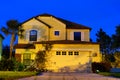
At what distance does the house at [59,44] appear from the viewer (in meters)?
42.2

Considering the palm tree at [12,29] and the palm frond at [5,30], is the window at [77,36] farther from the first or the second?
the palm frond at [5,30]

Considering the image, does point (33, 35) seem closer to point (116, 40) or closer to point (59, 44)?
point (59, 44)

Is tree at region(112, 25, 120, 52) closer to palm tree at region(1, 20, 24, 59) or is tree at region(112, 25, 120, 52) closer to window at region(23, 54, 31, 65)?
palm tree at region(1, 20, 24, 59)

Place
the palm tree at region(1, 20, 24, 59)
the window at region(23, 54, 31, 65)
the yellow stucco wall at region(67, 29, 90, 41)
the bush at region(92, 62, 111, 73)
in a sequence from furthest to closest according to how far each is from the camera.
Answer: the yellow stucco wall at region(67, 29, 90, 41)
the palm tree at region(1, 20, 24, 59)
the window at region(23, 54, 31, 65)
the bush at region(92, 62, 111, 73)

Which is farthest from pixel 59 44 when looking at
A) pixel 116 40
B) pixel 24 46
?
pixel 116 40

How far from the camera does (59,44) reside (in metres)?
42.8

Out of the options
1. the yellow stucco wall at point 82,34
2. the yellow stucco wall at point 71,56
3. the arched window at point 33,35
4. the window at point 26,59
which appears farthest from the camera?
the yellow stucco wall at point 82,34

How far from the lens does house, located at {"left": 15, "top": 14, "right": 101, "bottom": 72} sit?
4216 cm

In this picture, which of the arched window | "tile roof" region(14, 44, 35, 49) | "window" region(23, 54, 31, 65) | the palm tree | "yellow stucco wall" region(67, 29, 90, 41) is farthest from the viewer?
"yellow stucco wall" region(67, 29, 90, 41)

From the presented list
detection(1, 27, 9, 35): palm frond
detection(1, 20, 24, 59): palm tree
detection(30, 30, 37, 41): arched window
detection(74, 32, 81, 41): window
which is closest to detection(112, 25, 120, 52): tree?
detection(74, 32, 81, 41): window

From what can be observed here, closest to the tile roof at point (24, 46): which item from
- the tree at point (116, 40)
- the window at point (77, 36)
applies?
the window at point (77, 36)

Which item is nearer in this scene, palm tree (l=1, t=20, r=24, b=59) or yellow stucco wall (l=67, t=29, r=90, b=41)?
palm tree (l=1, t=20, r=24, b=59)

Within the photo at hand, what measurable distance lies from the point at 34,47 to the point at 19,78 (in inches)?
846

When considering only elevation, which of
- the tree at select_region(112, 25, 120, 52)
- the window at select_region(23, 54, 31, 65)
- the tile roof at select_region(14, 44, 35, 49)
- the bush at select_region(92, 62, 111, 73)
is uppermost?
the tree at select_region(112, 25, 120, 52)
